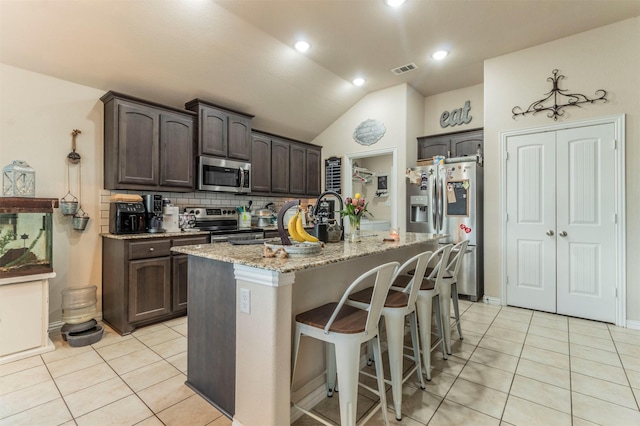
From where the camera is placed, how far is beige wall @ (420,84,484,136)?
467 cm

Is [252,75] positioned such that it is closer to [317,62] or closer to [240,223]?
[317,62]

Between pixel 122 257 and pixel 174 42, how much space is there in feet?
7.16

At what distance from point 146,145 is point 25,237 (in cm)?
133

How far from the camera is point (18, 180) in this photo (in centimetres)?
271

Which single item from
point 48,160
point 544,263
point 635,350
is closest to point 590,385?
point 635,350

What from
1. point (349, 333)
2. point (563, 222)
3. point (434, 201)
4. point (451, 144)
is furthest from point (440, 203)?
point (349, 333)

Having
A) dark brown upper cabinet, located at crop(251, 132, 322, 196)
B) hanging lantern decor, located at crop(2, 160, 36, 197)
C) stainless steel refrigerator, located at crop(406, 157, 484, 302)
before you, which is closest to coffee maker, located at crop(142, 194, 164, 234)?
hanging lantern decor, located at crop(2, 160, 36, 197)

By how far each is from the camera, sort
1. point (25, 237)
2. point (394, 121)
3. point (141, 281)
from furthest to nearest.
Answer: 1. point (394, 121)
2. point (141, 281)
3. point (25, 237)

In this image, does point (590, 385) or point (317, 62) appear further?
point (317, 62)

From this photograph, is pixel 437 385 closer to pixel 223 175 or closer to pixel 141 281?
pixel 141 281

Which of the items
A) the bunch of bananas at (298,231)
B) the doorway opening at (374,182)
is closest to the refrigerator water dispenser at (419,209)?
the doorway opening at (374,182)

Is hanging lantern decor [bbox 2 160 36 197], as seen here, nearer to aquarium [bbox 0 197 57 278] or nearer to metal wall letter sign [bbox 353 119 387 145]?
aquarium [bbox 0 197 57 278]

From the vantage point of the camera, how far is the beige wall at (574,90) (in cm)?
314

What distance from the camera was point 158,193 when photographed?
371cm
